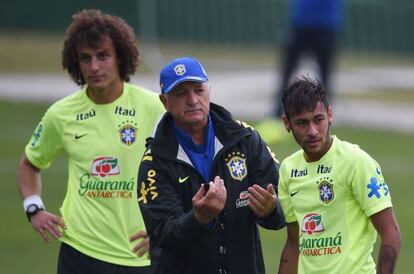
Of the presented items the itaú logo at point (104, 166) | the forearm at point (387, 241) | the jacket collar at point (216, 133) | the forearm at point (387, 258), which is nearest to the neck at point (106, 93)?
the itaú logo at point (104, 166)

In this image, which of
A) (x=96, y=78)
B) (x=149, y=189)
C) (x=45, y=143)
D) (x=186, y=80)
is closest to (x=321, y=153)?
(x=186, y=80)

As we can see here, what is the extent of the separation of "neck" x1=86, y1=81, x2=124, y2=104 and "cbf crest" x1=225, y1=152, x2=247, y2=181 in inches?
73.7

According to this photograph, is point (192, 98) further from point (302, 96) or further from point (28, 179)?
point (28, 179)

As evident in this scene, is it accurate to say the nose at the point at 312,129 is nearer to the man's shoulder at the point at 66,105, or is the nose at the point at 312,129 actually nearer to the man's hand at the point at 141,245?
the man's hand at the point at 141,245

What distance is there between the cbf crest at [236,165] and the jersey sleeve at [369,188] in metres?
0.63

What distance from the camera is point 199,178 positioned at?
7766 millimetres

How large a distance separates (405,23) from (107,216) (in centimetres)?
2125

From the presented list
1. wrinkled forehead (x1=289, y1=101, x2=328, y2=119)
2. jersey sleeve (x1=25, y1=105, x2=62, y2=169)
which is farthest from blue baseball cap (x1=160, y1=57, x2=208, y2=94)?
jersey sleeve (x1=25, y1=105, x2=62, y2=169)

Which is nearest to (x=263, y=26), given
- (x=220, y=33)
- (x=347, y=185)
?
(x=220, y=33)

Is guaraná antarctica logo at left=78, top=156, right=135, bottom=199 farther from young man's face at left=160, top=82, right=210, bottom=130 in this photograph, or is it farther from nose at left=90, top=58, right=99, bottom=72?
young man's face at left=160, top=82, right=210, bottom=130

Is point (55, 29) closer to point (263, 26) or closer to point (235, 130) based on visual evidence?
point (263, 26)

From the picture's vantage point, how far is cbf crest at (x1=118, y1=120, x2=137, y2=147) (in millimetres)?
9297

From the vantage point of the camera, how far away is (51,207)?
16.1 m

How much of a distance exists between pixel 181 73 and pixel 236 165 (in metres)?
0.58
